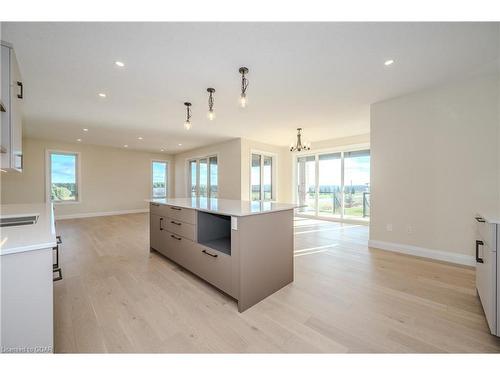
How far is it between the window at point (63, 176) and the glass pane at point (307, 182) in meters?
7.54

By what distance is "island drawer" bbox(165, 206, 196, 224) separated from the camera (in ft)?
7.67

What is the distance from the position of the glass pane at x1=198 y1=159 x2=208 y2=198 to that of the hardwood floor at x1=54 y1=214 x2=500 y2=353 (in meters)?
5.07

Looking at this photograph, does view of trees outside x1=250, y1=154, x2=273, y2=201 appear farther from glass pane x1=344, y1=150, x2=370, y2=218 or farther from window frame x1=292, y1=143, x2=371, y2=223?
glass pane x1=344, y1=150, x2=370, y2=218

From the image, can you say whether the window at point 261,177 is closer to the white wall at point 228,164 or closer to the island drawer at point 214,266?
the white wall at point 228,164

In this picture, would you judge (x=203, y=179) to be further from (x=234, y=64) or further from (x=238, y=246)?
(x=238, y=246)

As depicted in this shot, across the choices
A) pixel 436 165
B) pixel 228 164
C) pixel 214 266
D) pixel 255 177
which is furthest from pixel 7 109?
pixel 255 177

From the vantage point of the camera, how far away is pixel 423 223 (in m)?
3.14

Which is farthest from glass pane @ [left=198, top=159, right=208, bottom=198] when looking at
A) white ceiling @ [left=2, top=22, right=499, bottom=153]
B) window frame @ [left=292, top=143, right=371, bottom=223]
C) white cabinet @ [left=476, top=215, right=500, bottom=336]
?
white cabinet @ [left=476, top=215, right=500, bottom=336]

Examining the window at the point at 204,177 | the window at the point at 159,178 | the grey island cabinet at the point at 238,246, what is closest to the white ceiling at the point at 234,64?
the grey island cabinet at the point at 238,246

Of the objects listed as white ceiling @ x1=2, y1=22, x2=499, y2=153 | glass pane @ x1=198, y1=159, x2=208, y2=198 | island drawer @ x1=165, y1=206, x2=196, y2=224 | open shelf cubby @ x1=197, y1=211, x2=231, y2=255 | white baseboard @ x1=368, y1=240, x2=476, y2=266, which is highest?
white ceiling @ x1=2, y1=22, x2=499, y2=153

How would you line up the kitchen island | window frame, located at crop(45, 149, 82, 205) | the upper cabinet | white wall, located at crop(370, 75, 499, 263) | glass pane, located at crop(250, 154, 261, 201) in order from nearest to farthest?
1. the kitchen island
2. the upper cabinet
3. white wall, located at crop(370, 75, 499, 263)
4. window frame, located at crop(45, 149, 82, 205)
5. glass pane, located at crop(250, 154, 261, 201)

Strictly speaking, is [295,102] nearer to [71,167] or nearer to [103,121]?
[103,121]

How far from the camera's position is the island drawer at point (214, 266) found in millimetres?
1920

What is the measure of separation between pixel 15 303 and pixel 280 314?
166cm
